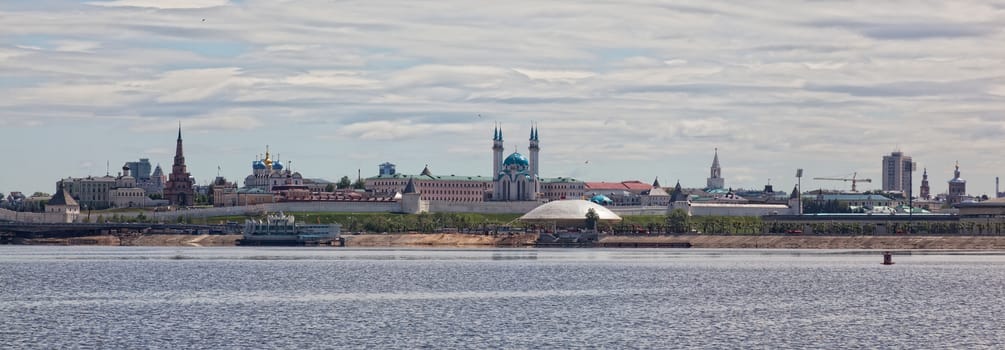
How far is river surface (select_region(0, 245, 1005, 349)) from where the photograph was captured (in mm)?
62438

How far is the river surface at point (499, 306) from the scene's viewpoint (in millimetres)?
62438

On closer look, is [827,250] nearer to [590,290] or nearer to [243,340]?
[590,290]

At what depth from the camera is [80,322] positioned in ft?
226

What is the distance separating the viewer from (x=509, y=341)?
6156 cm

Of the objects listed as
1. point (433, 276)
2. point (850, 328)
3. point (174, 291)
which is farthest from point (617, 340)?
point (433, 276)

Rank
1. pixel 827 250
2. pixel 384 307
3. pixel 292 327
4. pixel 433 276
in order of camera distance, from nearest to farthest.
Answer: pixel 292 327 → pixel 384 307 → pixel 433 276 → pixel 827 250

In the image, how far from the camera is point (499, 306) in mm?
79312

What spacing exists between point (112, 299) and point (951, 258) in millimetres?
95536

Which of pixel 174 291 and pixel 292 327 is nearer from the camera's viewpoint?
pixel 292 327

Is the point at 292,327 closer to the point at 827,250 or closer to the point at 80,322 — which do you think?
the point at 80,322

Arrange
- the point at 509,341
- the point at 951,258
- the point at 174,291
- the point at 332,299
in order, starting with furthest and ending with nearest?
1. the point at 951,258
2. the point at 174,291
3. the point at 332,299
4. the point at 509,341

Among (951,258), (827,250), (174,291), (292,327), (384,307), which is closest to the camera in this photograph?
(292,327)

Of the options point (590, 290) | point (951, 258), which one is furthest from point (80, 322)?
point (951, 258)

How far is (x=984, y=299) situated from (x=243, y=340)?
44.5 meters
